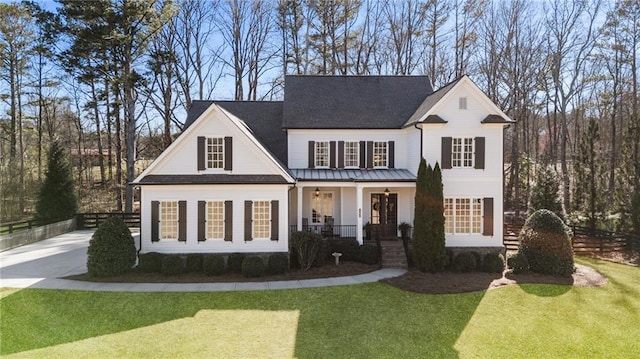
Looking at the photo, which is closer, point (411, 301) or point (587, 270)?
point (411, 301)

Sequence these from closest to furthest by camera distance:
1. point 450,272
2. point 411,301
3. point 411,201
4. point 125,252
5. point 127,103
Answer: point 411,301
point 125,252
point 450,272
point 411,201
point 127,103

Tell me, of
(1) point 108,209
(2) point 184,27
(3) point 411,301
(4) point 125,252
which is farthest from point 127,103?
(3) point 411,301

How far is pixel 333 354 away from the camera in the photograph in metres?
8.67

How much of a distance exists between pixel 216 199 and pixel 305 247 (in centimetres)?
443

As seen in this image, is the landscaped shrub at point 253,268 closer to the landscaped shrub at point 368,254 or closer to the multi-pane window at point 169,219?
the multi-pane window at point 169,219

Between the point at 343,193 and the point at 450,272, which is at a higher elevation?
the point at 343,193

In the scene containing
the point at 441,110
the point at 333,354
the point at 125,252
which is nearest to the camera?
the point at 333,354

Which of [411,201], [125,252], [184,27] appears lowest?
[125,252]

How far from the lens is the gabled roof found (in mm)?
19562

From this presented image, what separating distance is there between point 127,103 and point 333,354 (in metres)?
24.0

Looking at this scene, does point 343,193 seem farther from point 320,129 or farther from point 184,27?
point 184,27

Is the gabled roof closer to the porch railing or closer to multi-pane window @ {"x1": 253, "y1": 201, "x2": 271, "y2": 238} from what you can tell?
Answer: multi-pane window @ {"x1": 253, "y1": 201, "x2": 271, "y2": 238}

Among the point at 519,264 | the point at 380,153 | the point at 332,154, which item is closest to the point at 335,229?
the point at 332,154

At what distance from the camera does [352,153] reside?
19.6 meters
